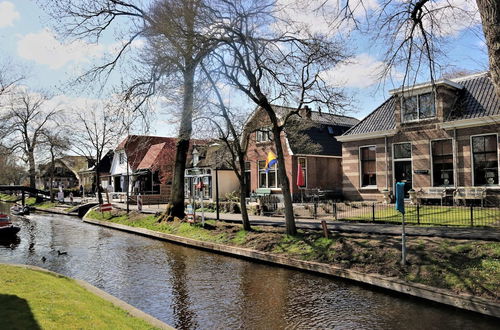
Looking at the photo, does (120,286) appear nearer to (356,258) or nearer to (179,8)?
(356,258)

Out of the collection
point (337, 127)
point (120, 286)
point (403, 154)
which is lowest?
point (120, 286)

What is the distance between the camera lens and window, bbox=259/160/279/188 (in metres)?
31.5

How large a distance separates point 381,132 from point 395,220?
29.5 ft

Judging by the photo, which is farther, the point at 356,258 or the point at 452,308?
the point at 356,258

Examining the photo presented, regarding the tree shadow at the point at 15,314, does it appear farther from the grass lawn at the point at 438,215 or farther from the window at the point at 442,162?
the window at the point at 442,162

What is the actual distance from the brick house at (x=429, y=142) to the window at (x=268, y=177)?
6539mm

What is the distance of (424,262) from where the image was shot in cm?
1068

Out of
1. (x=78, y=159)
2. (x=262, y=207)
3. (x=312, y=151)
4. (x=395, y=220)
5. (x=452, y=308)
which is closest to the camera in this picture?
(x=452, y=308)

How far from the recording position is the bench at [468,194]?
62.9 feet

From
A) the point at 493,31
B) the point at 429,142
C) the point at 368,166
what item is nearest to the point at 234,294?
the point at 493,31

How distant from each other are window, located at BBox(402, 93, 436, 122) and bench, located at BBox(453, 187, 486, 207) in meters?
4.49

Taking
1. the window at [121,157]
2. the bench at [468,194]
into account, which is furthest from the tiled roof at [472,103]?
the window at [121,157]

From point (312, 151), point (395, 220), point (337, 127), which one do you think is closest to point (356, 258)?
point (395, 220)

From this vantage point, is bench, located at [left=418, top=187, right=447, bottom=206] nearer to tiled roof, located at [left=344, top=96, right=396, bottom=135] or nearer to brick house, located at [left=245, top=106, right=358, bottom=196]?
tiled roof, located at [left=344, top=96, right=396, bottom=135]
